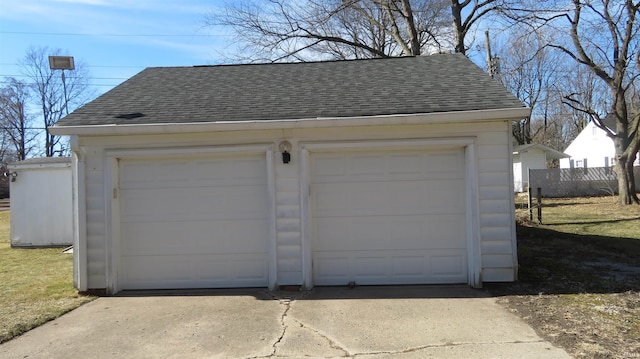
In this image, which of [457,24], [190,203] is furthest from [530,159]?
[190,203]

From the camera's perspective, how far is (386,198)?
22.2 ft

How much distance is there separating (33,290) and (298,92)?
5.14 meters

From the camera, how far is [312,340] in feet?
14.9

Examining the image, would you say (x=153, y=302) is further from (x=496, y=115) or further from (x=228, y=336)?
(x=496, y=115)

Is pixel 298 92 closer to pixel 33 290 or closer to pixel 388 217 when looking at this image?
pixel 388 217

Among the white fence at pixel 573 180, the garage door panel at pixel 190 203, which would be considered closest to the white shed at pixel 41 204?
the garage door panel at pixel 190 203

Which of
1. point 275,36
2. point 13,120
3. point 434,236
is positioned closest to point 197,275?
point 434,236

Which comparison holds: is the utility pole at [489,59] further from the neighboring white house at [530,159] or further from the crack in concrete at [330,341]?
the crack in concrete at [330,341]

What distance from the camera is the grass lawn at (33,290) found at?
5402mm

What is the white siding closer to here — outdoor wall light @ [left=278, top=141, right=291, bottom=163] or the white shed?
outdoor wall light @ [left=278, top=141, right=291, bottom=163]

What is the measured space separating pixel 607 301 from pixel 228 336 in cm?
455

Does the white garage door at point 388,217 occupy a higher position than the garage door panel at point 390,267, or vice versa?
the white garage door at point 388,217

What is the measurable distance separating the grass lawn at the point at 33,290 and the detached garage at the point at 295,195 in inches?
20.4

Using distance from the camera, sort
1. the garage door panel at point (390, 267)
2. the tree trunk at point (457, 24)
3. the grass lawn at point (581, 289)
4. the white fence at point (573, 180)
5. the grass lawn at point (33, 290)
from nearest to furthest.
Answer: the grass lawn at point (581, 289) < the grass lawn at point (33, 290) < the garage door panel at point (390, 267) < the tree trunk at point (457, 24) < the white fence at point (573, 180)
